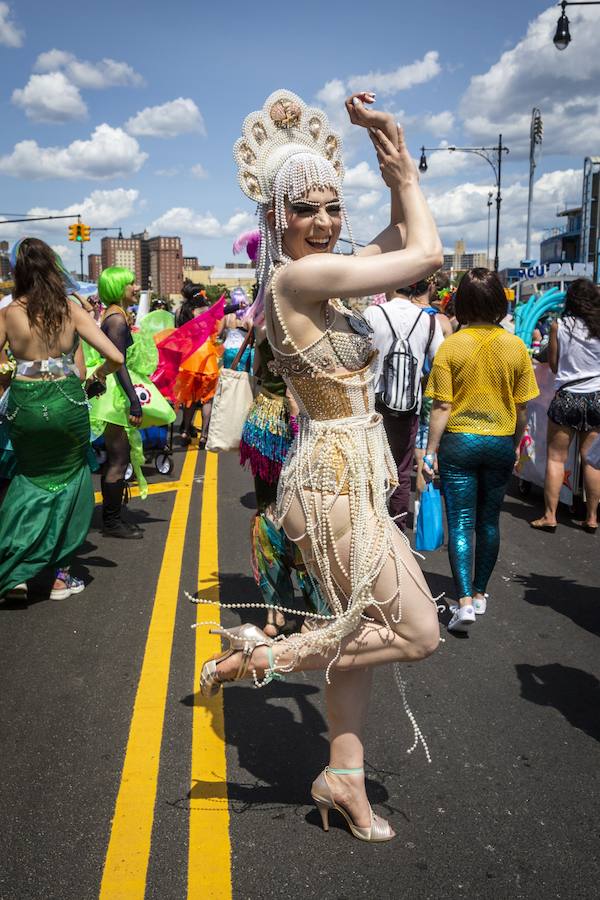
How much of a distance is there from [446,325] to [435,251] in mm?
4122

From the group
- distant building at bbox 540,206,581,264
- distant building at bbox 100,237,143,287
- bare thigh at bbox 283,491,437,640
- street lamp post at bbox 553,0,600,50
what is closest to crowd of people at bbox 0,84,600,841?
bare thigh at bbox 283,491,437,640

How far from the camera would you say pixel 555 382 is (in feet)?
23.9

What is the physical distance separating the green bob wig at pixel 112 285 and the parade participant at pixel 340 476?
418cm

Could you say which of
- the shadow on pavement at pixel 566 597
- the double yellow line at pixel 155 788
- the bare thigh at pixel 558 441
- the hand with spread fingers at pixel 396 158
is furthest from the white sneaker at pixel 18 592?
the bare thigh at pixel 558 441

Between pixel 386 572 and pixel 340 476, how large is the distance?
34 cm

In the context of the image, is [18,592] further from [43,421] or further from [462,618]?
[462,618]

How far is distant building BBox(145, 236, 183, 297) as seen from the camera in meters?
167

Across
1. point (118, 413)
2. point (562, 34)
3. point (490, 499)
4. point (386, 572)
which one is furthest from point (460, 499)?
point (562, 34)

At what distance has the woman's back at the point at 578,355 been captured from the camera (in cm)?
651

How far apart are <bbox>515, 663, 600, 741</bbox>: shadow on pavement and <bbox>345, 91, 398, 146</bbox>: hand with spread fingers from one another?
2.59 meters

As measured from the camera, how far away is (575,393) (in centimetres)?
671

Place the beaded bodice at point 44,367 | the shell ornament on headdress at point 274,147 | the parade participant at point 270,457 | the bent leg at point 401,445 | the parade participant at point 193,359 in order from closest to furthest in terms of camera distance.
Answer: the shell ornament on headdress at point 274,147 < the parade participant at point 270,457 < the beaded bodice at point 44,367 < the bent leg at point 401,445 < the parade participant at point 193,359

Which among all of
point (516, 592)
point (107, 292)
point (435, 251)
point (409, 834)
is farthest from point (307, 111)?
point (107, 292)

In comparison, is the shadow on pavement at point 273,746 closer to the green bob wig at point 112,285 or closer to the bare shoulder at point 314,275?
the bare shoulder at point 314,275
